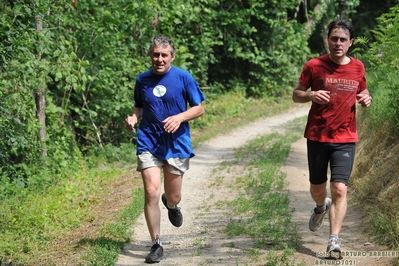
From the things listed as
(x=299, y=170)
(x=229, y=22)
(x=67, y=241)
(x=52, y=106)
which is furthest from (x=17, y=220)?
(x=229, y=22)

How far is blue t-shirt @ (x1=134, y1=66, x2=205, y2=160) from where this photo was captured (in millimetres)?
6773

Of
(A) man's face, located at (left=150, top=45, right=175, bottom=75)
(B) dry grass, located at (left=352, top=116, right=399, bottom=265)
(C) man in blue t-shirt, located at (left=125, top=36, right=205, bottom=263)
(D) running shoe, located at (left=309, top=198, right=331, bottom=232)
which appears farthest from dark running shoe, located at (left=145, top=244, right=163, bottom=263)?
(B) dry grass, located at (left=352, top=116, right=399, bottom=265)

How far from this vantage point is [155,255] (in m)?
6.77

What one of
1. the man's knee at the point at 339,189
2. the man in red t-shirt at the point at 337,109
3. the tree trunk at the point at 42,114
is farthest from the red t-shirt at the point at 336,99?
the tree trunk at the point at 42,114

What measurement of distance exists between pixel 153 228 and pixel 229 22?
1541cm

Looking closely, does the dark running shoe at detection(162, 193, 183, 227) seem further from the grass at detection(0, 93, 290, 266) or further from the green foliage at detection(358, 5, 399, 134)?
the green foliage at detection(358, 5, 399, 134)

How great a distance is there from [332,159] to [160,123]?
169cm

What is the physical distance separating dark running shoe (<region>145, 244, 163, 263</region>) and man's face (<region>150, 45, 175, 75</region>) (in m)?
1.72

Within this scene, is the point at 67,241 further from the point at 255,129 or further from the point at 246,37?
the point at 246,37

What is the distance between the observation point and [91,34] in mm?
13305

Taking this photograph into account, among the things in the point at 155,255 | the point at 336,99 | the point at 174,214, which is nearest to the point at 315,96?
the point at 336,99

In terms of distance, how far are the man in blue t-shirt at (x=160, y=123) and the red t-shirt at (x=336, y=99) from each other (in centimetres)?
116

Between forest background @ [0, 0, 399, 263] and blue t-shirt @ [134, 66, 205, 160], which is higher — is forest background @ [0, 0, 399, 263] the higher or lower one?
the lower one

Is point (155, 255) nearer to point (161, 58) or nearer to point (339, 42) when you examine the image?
point (161, 58)
